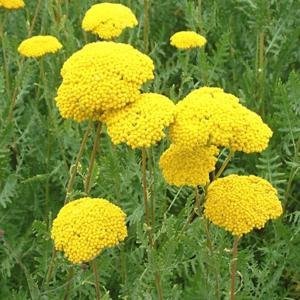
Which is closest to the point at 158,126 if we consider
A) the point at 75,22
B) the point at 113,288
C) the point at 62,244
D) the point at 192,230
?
the point at 62,244

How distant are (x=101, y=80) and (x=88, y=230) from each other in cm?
34

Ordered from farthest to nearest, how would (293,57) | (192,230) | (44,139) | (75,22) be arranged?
1. (75,22)
2. (293,57)
3. (44,139)
4. (192,230)

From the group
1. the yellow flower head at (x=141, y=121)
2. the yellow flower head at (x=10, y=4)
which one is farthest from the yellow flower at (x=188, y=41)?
the yellow flower head at (x=141, y=121)

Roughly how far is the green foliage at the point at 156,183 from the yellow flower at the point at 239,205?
169 mm

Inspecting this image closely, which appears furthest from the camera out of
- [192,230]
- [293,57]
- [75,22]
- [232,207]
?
[75,22]

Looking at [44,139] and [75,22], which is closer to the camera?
[44,139]

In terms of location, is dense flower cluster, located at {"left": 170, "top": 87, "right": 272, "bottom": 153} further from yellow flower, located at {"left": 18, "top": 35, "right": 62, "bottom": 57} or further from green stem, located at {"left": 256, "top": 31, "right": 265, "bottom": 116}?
green stem, located at {"left": 256, "top": 31, "right": 265, "bottom": 116}

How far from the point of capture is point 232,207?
4.96ft

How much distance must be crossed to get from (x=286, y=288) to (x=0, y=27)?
5.43ft

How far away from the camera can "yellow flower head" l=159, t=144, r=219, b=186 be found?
4.87 ft

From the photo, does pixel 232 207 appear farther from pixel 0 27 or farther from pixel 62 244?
pixel 0 27

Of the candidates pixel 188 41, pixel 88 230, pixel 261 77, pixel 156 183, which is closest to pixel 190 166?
pixel 88 230

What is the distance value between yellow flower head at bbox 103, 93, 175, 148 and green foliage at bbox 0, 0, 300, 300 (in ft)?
1.18

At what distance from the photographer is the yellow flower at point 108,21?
2.46m
